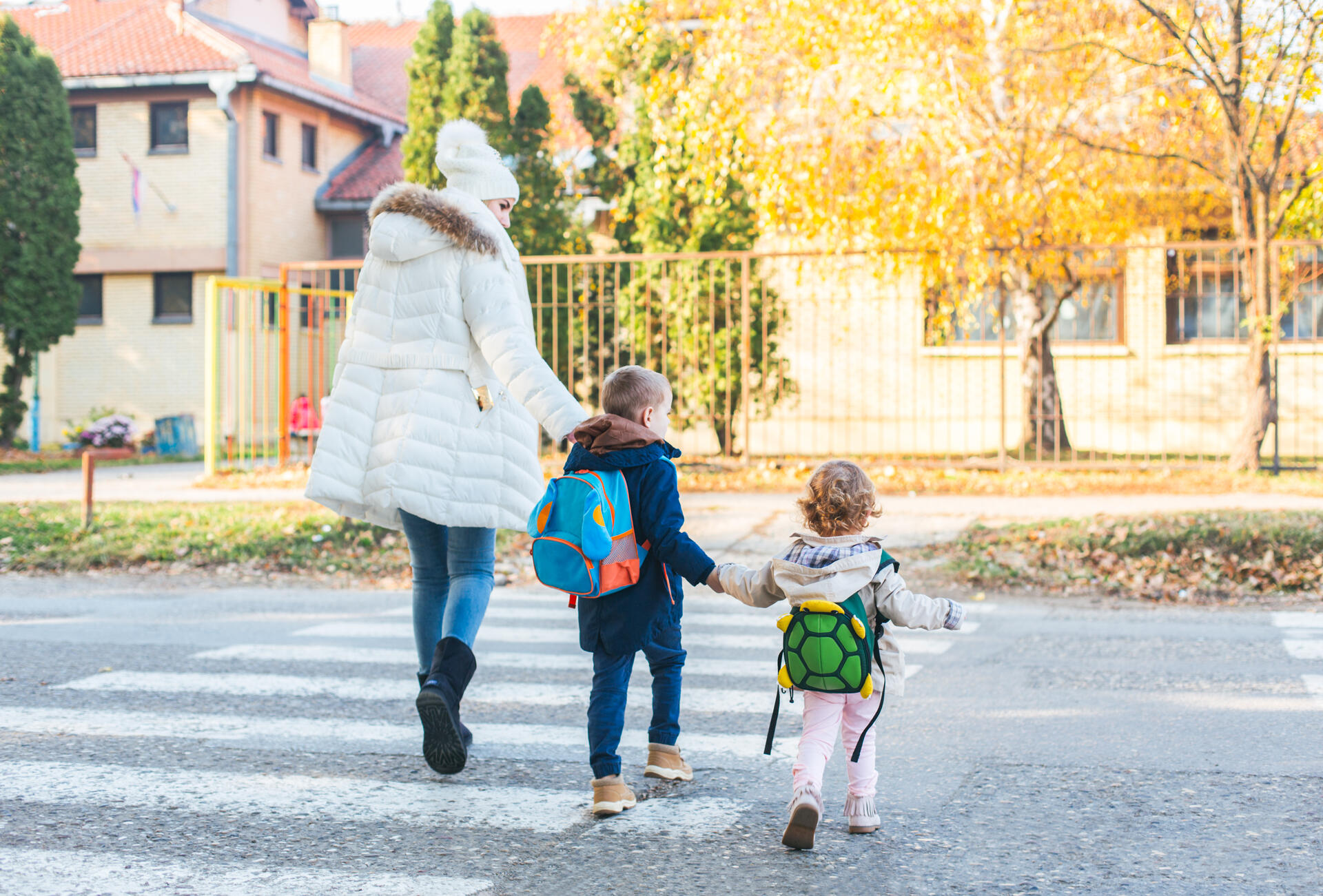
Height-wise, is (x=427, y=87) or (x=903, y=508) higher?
(x=427, y=87)

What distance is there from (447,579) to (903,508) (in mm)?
8094

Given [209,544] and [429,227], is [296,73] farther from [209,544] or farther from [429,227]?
[429,227]

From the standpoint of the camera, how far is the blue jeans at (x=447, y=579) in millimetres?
4363

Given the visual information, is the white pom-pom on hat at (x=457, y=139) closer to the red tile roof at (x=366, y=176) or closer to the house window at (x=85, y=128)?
the red tile roof at (x=366, y=176)

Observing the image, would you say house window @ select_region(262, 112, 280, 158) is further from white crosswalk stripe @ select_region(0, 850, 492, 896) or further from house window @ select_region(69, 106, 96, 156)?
white crosswalk stripe @ select_region(0, 850, 492, 896)

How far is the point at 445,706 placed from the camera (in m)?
4.07

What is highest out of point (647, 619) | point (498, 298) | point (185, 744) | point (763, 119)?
point (763, 119)

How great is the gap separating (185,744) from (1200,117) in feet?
43.7

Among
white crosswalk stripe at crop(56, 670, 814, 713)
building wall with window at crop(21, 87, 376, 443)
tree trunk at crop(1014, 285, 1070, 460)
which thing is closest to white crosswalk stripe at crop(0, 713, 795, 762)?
white crosswalk stripe at crop(56, 670, 814, 713)

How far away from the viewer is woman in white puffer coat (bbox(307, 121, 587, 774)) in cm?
434

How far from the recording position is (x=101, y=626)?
7629 mm

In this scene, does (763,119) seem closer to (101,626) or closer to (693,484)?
(693,484)

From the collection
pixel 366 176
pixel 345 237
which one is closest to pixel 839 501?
pixel 345 237

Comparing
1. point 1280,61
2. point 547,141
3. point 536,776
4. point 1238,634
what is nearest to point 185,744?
point 536,776
